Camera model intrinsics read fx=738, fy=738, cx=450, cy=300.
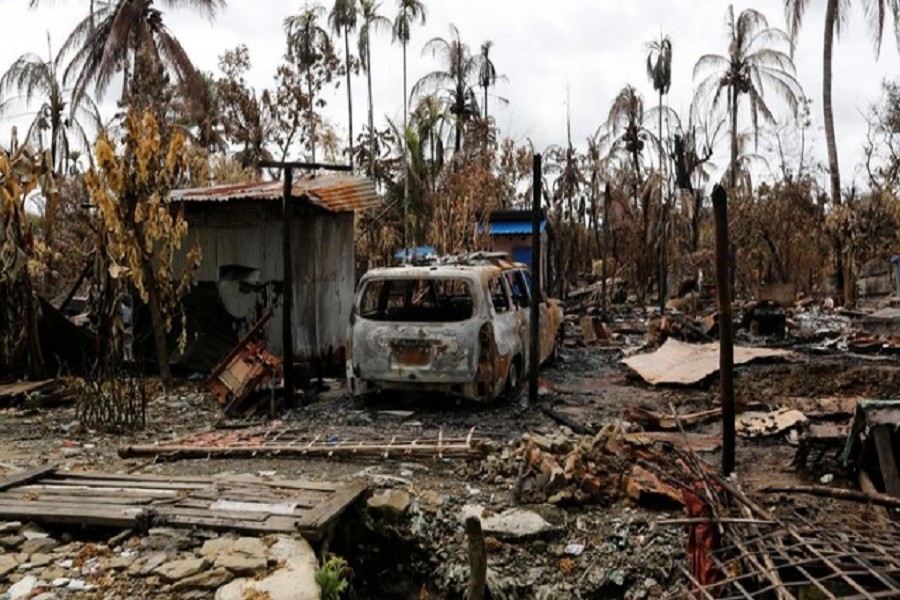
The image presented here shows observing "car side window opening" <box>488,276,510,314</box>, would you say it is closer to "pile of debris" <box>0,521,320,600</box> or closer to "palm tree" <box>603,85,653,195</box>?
"pile of debris" <box>0,521,320,600</box>

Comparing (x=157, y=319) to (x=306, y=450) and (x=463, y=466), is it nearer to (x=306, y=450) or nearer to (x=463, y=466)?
(x=306, y=450)

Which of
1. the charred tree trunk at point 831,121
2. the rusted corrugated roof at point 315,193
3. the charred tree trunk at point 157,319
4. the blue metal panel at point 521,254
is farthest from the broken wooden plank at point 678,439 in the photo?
the charred tree trunk at point 831,121

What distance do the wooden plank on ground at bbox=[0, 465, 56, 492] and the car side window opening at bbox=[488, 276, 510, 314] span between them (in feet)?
16.0

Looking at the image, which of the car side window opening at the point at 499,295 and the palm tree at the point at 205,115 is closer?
the car side window opening at the point at 499,295

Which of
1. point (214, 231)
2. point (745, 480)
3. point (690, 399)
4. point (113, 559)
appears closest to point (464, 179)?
point (214, 231)

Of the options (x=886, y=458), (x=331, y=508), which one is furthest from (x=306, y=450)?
(x=886, y=458)

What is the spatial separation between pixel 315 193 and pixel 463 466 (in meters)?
5.82

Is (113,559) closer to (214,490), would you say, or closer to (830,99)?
(214,490)

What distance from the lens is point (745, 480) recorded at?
20.0 ft

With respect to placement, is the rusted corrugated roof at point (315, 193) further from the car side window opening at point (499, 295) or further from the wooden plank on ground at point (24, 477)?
the wooden plank on ground at point (24, 477)

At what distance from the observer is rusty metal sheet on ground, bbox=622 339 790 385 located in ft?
34.3

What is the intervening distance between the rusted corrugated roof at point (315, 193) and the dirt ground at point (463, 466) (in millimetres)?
2722

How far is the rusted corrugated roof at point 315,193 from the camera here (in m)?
10.8

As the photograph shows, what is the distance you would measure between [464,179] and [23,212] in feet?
37.6
